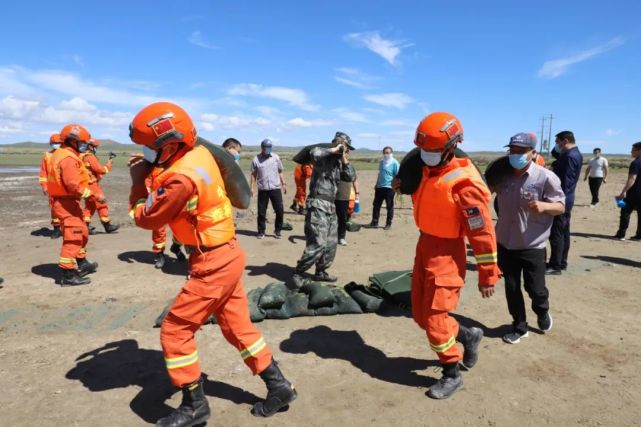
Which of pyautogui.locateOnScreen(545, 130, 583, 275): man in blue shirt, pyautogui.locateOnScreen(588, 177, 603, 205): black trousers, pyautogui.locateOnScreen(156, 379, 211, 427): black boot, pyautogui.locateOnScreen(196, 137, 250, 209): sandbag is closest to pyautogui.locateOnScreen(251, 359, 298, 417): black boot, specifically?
pyautogui.locateOnScreen(156, 379, 211, 427): black boot

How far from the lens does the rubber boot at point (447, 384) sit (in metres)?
3.67

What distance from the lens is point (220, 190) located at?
314 cm

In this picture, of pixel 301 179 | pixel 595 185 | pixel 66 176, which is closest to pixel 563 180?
pixel 66 176

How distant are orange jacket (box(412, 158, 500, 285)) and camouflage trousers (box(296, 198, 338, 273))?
9.49ft

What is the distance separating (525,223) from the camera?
460 cm

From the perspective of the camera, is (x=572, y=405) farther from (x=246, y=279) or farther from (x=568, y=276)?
(x=246, y=279)

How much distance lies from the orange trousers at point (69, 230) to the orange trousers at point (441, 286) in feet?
17.6

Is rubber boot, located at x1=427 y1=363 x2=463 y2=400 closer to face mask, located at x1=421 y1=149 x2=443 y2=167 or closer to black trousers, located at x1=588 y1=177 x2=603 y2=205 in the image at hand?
face mask, located at x1=421 y1=149 x2=443 y2=167

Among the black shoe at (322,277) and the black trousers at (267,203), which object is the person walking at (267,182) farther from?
the black shoe at (322,277)

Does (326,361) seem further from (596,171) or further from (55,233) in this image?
(596,171)

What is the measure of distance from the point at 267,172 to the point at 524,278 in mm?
6516

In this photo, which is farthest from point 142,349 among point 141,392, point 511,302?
point 511,302

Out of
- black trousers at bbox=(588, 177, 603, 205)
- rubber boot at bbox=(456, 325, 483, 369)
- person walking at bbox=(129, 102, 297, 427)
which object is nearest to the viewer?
person walking at bbox=(129, 102, 297, 427)

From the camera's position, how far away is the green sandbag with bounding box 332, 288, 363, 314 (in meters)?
5.52
